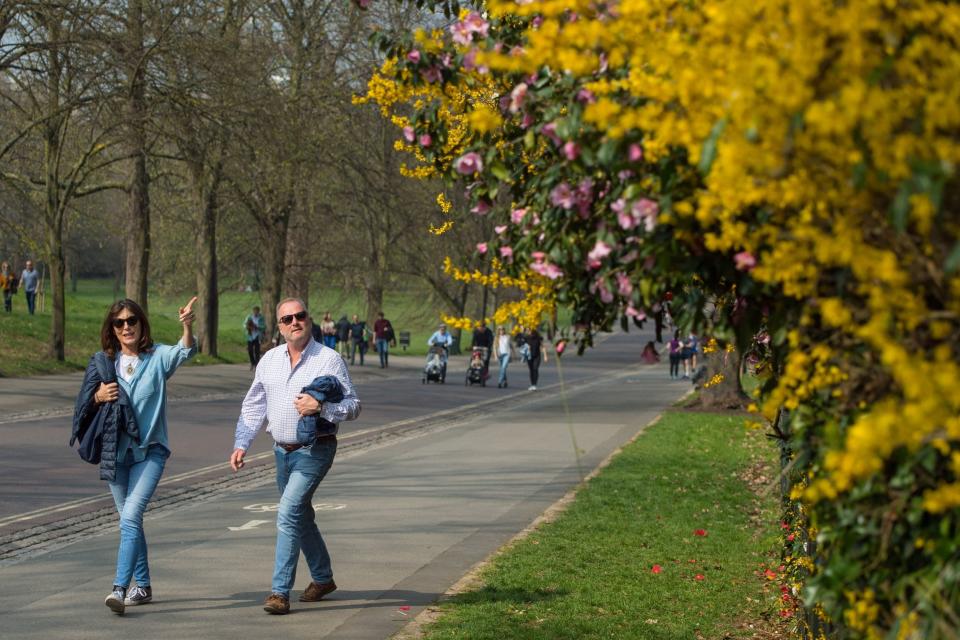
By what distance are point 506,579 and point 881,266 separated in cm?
605

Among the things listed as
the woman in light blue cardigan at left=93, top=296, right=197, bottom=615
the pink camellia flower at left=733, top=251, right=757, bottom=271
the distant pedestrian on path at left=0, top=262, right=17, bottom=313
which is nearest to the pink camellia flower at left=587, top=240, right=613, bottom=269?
the pink camellia flower at left=733, top=251, right=757, bottom=271

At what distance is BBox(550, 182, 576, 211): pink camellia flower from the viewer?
418cm

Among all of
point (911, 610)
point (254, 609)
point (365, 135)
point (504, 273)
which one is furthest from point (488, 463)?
point (365, 135)

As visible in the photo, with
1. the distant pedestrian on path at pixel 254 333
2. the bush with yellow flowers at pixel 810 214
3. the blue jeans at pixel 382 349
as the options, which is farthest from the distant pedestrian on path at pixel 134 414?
the blue jeans at pixel 382 349

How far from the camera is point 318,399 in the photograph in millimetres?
7758

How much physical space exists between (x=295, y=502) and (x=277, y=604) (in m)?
0.57

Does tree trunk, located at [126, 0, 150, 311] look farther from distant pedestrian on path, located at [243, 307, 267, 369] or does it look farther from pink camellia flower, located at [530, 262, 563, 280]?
pink camellia flower, located at [530, 262, 563, 280]

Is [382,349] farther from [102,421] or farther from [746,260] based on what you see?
[746,260]

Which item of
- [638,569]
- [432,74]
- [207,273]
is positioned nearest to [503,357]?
[207,273]

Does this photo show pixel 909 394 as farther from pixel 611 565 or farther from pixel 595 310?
pixel 611 565

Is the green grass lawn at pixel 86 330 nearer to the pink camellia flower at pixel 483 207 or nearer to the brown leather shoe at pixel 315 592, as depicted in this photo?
the brown leather shoe at pixel 315 592

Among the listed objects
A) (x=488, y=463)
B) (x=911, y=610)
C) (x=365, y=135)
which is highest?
(x=365, y=135)

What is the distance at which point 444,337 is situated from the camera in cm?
3669

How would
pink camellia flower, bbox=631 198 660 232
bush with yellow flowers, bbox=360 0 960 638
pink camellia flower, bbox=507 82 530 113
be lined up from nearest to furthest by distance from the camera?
bush with yellow flowers, bbox=360 0 960 638 < pink camellia flower, bbox=631 198 660 232 < pink camellia flower, bbox=507 82 530 113
